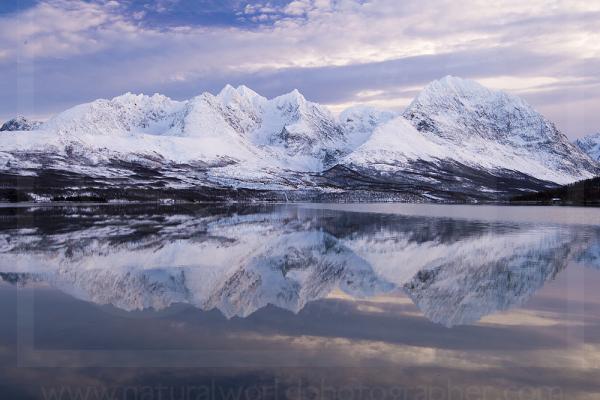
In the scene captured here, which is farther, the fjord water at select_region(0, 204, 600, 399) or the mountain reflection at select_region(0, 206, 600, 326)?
the mountain reflection at select_region(0, 206, 600, 326)

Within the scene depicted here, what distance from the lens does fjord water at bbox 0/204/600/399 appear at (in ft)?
41.2

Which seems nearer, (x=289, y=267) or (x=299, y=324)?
(x=299, y=324)

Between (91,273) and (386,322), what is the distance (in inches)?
589

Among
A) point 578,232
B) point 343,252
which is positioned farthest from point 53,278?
point 578,232

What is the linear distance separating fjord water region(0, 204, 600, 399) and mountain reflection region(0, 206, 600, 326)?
0.14 m

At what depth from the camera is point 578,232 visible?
5056 centimetres

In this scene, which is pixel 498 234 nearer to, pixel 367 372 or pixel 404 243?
pixel 404 243

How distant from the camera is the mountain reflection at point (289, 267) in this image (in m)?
21.6

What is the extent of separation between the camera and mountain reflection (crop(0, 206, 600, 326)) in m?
21.6

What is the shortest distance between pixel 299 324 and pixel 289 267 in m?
11.8

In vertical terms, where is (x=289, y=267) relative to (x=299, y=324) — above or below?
above

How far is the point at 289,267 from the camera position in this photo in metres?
29.5

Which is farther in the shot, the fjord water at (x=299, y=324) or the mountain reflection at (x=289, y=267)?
the mountain reflection at (x=289, y=267)

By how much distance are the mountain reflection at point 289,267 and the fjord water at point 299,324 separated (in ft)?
0.47
